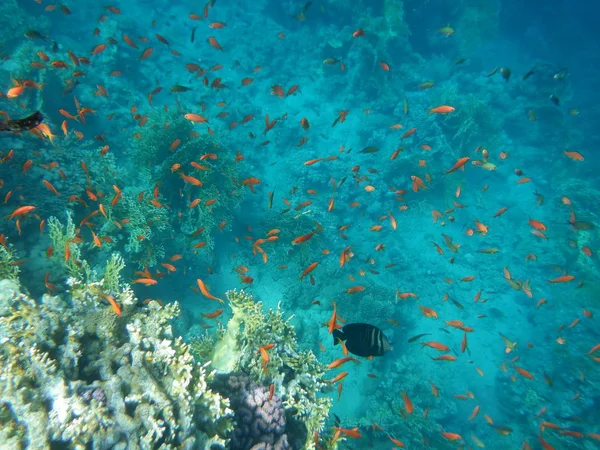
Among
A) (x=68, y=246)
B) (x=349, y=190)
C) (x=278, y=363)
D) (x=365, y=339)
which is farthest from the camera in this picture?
(x=349, y=190)

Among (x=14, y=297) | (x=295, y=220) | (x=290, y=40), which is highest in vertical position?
(x=290, y=40)

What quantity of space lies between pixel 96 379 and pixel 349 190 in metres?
12.1

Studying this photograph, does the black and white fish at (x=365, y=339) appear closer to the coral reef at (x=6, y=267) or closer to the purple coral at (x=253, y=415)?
the purple coral at (x=253, y=415)

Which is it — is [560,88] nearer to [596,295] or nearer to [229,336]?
[596,295]

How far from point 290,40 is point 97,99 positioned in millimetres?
14554

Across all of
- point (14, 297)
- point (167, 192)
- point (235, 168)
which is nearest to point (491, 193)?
point (235, 168)

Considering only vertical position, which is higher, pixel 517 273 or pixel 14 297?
pixel 14 297

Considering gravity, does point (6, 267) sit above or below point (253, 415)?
above

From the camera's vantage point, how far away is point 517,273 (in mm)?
15023

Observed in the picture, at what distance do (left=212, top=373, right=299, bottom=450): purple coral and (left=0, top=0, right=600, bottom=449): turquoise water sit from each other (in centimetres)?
239

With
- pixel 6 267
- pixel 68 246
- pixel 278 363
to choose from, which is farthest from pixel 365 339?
pixel 6 267

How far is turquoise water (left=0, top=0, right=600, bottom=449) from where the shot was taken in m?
7.41

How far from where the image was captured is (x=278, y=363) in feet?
13.9

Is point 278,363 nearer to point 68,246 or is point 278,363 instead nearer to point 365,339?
point 365,339
